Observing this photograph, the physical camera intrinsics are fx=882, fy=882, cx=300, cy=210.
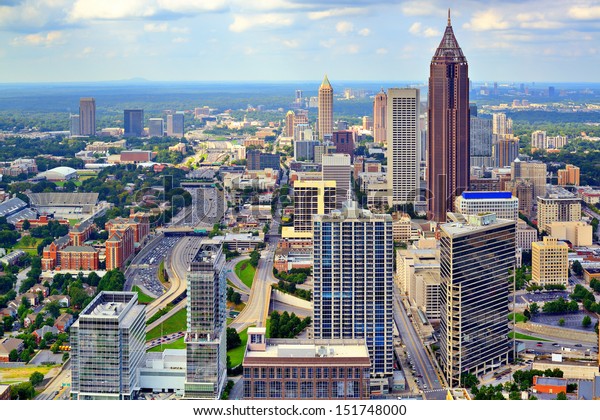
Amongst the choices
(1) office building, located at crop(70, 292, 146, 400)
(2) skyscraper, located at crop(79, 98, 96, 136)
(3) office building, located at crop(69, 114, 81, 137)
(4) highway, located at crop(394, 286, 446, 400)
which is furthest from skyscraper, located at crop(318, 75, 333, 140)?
(1) office building, located at crop(70, 292, 146, 400)

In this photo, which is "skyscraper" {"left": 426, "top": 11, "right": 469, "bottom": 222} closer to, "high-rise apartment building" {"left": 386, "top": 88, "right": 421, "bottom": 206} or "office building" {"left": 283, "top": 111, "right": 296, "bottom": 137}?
"high-rise apartment building" {"left": 386, "top": 88, "right": 421, "bottom": 206}

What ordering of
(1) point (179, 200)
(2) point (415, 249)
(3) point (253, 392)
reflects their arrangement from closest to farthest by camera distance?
(3) point (253, 392), (2) point (415, 249), (1) point (179, 200)

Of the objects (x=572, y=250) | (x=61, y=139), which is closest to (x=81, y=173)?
(x=61, y=139)

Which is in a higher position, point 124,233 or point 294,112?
Result: point 294,112

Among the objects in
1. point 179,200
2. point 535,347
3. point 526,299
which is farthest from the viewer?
point 179,200

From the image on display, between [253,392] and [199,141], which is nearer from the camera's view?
[253,392]

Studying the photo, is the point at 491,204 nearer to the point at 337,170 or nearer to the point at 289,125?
the point at 337,170

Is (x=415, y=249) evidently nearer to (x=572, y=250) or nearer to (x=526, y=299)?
(x=526, y=299)

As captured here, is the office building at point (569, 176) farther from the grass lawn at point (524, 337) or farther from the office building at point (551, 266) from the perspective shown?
the grass lawn at point (524, 337)
